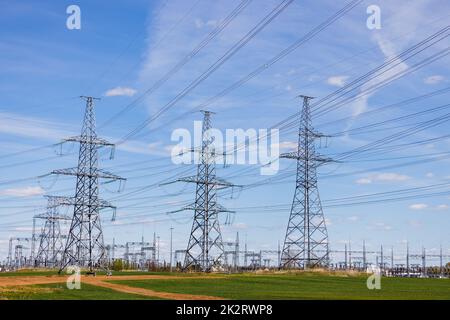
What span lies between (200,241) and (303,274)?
44.2 feet

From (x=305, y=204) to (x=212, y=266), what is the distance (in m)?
14.9

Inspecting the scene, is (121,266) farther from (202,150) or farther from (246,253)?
(202,150)

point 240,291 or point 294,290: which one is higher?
point 240,291

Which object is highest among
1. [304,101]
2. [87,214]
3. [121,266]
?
[304,101]

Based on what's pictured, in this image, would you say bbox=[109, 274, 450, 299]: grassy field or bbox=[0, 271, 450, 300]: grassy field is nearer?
bbox=[0, 271, 450, 300]: grassy field

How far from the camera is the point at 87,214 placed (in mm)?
70250

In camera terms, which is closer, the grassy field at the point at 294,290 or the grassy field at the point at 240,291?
the grassy field at the point at 240,291

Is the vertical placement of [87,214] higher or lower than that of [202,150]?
lower

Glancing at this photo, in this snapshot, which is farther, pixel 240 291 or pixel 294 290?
pixel 294 290
